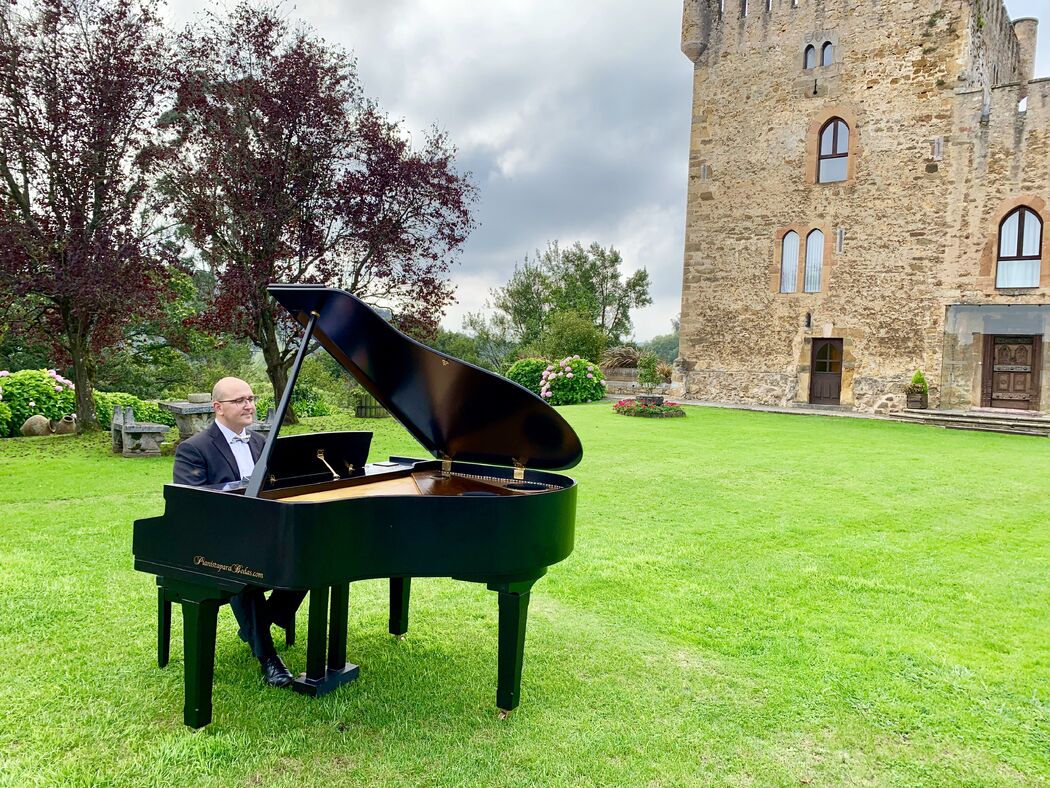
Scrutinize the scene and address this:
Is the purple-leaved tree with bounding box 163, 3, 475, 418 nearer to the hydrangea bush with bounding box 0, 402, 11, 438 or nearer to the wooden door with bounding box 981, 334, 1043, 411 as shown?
the hydrangea bush with bounding box 0, 402, 11, 438

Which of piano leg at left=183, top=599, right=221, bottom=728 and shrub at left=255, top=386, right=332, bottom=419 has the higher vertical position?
shrub at left=255, top=386, right=332, bottom=419

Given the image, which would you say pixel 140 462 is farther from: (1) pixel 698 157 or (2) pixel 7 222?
(1) pixel 698 157

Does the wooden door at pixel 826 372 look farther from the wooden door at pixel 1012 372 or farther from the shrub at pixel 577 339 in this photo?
the shrub at pixel 577 339

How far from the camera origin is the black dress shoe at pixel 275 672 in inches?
145

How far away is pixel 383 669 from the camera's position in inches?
156

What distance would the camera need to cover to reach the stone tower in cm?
1844

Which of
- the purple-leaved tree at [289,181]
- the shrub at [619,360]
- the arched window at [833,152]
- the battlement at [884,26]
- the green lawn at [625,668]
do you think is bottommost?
the green lawn at [625,668]

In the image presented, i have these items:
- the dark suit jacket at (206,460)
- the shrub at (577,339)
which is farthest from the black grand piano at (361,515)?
the shrub at (577,339)

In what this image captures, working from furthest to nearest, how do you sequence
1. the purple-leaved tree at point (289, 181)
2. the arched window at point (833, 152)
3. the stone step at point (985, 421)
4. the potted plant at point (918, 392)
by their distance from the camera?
1. the arched window at point (833, 152)
2. the potted plant at point (918, 392)
3. the stone step at point (985, 421)
4. the purple-leaved tree at point (289, 181)

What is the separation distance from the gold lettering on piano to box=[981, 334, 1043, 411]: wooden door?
20.7m

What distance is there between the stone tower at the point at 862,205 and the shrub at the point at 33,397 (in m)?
17.0

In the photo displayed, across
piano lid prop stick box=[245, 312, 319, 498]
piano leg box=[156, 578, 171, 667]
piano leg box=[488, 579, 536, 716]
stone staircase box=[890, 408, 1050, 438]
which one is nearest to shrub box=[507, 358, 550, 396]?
stone staircase box=[890, 408, 1050, 438]

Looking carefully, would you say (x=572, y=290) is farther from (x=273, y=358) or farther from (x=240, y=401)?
(x=240, y=401)

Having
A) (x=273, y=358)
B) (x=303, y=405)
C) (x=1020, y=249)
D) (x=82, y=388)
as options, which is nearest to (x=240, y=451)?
(x=273, y=358)
